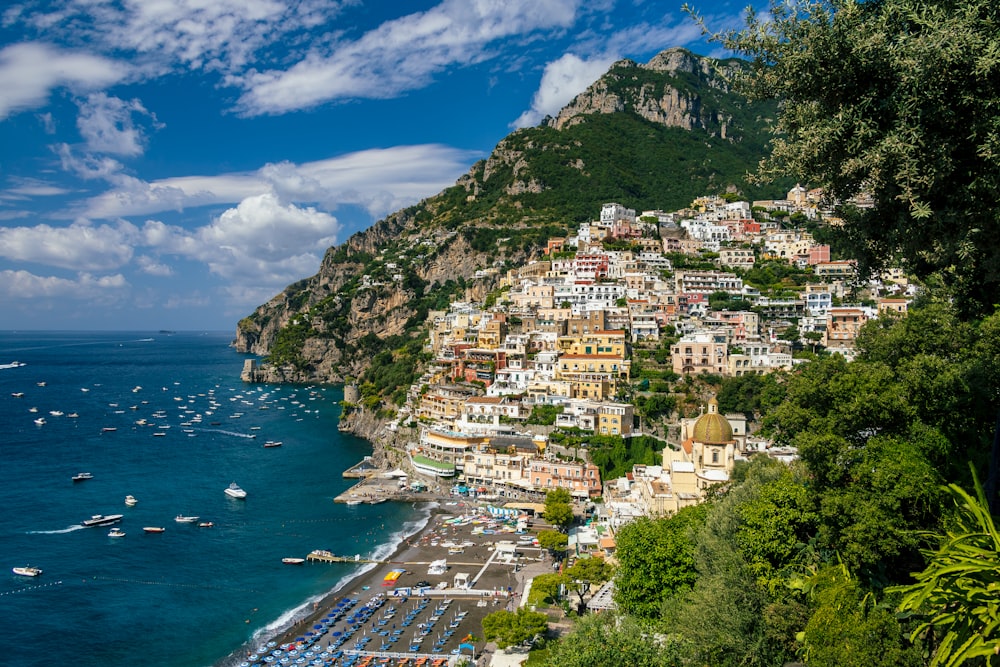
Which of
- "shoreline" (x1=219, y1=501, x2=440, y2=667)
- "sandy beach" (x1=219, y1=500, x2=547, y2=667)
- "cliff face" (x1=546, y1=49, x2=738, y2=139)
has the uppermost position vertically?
"cliff face" (x1=546, y1=49, x2=738, y2=139)

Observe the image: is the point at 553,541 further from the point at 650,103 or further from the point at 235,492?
the point at 650,103

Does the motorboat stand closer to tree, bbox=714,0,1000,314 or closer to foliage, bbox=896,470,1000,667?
tree, bbox=714,0,1000,314

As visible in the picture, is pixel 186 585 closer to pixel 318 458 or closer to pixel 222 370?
pixel 318 458

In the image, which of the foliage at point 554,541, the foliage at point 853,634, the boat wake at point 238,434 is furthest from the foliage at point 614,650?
the boat wake at point 238,434

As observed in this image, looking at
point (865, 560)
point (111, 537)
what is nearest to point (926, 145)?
point (865, 560)

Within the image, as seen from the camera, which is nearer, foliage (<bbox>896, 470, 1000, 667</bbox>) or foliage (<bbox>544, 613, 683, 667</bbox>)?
foliage (<bbox>896, 470, 1000, 667</bbox>)

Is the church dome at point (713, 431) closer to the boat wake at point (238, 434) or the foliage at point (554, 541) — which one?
the foliage at point (554, 541)

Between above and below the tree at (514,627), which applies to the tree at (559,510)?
above

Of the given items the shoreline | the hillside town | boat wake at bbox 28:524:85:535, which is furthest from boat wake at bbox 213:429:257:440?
the shoreline
